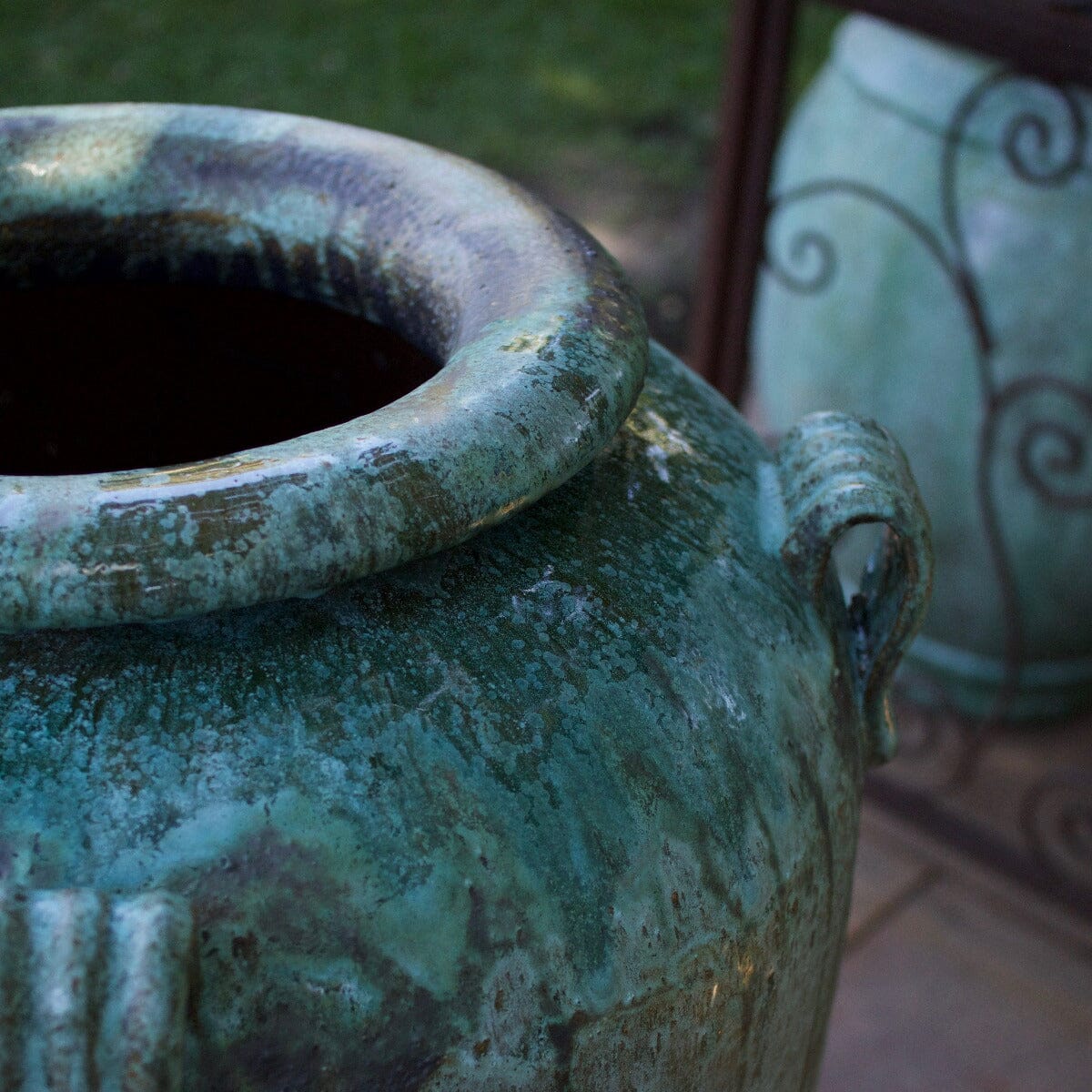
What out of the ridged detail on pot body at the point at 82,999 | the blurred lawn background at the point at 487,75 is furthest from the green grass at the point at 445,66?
the ridged detail on pot body at the point at 82,999

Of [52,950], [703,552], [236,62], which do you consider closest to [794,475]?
[703,552]

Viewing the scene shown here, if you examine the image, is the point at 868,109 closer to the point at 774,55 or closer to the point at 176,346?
the point at 774,55

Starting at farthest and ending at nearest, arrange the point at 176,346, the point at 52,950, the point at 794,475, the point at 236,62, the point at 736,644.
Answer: the point at 236,62
the point at 176,346
the point at 794,475
the point at 736,644
the point at 52,950

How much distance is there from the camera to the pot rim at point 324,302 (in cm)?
76

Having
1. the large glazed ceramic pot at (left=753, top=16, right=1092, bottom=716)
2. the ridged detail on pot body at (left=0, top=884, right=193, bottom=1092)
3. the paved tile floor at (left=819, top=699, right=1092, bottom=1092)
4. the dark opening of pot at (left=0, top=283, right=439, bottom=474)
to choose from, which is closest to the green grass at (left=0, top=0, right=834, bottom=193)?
the large glazed ceramic pot at (left=753, top=16, right=1092, bottom=716)

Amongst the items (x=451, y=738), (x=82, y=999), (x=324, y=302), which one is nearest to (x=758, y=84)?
(x=324, y=302)

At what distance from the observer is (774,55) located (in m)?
2.22

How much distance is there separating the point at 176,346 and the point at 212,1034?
69 centimetres

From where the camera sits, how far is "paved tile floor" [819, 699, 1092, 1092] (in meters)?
2.07

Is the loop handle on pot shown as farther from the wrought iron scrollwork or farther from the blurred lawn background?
the blurred lawn background

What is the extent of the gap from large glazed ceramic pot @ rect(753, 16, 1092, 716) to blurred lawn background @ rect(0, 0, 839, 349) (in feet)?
4.67

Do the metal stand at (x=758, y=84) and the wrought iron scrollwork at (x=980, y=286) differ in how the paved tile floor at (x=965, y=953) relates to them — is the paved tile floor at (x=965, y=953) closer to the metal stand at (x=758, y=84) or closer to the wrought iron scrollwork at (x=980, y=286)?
the wrought iron scrollwork at (x=980, y=286)

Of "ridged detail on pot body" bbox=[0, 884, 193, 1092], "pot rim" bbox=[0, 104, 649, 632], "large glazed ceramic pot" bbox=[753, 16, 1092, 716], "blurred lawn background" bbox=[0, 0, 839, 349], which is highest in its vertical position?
"pot rim" bbox=[0, 104, 649, 632]

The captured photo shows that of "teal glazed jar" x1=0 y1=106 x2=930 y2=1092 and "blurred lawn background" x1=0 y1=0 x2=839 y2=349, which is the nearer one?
"teal glazed jar" x1=0 y1=106 x2=930 y2=1092
